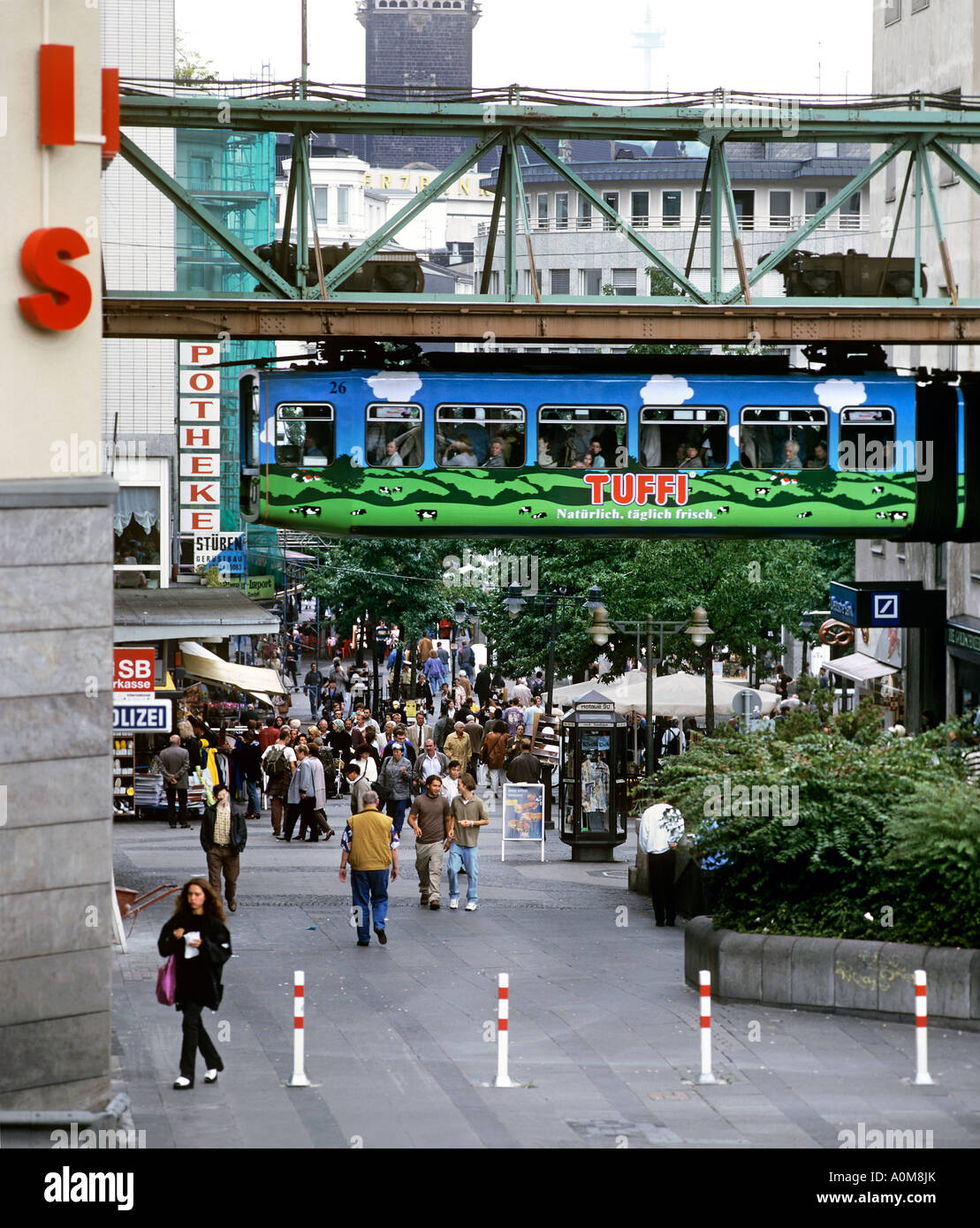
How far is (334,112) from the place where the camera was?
2377cm

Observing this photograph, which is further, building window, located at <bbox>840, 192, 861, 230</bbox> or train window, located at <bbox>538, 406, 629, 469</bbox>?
building window, located at <bbox>840, 192, 861, 230</bbox>

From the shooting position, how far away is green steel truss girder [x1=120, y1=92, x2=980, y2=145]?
2369 cm

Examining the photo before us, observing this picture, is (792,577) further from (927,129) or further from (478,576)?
(927,129)

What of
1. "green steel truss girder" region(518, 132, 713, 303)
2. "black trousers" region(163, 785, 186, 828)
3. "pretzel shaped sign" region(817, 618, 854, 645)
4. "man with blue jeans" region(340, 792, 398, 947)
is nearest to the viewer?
"man with blue jeans" region(340, 792, 398, 947)

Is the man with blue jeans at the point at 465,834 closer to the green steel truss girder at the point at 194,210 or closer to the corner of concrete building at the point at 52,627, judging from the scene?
the green steel truss girder at the point at 194,210

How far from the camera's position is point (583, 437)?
987 inches

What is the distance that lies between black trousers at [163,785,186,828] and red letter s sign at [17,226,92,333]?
18.9 m

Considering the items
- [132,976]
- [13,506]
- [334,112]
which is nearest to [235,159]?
[334,112]

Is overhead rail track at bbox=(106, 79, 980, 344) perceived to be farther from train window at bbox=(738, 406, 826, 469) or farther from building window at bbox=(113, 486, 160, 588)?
building window at bbox=(113, 486, 160, 588)

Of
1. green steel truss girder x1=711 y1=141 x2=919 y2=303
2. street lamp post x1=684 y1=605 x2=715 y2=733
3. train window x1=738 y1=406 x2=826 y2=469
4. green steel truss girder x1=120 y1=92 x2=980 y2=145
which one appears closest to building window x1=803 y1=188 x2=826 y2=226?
street lamp post x1=684 y1=605 x2=715 y2=733

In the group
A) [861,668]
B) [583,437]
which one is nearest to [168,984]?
[583,437]

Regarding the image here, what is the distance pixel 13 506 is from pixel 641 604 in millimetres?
28022

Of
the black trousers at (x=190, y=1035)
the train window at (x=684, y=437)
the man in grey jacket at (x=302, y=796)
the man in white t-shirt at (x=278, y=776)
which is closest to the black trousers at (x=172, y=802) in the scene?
the man in white t-shirt at (x=278, y=776)
